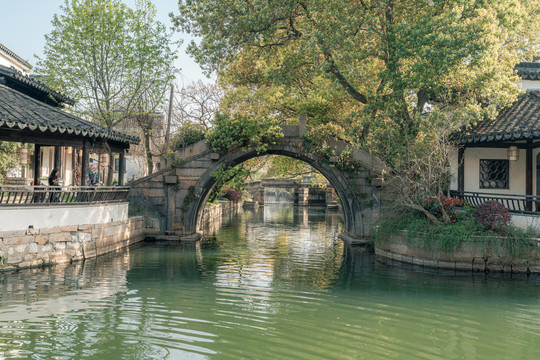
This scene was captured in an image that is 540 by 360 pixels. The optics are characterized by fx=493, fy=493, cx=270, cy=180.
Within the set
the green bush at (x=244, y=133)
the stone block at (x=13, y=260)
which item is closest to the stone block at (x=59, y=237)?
the stone block at (x=13, y=260)

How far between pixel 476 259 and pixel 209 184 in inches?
391

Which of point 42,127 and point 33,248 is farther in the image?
point 33,248

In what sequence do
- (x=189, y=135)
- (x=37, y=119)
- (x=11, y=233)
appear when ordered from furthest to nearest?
(x=189, y=135)
(x=37, y=119)
(x=11, y=233)

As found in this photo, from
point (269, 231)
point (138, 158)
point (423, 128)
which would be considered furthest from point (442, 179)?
point (138, 158)

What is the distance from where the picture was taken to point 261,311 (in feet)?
28.8

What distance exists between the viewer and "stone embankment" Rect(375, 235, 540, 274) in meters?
12.5

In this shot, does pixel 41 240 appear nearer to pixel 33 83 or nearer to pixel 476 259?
pixel 33 83

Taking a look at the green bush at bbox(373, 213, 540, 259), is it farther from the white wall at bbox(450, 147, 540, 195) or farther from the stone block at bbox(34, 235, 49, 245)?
Result: the stone block at bbox(34, 235, 49, 245)

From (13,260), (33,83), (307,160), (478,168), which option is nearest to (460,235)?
(478,168)

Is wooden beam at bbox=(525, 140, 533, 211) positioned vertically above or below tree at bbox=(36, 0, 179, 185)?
below

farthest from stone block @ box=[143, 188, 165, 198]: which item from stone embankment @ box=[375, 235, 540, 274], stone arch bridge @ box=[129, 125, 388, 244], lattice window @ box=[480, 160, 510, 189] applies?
lattice window @ box=[480, 160, 510, 189]

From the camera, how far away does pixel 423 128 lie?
14.7m

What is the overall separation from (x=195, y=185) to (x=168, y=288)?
821cm

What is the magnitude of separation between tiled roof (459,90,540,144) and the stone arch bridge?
3.89 metres
